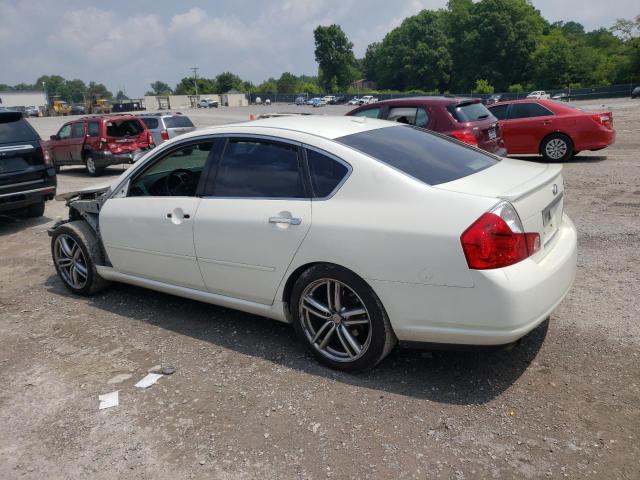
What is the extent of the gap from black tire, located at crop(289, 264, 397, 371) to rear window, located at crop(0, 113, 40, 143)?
21.0ft

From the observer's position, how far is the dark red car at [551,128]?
1125cm

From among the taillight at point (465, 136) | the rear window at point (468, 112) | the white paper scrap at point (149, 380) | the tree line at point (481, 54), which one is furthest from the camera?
the tree line at point (481, 54)

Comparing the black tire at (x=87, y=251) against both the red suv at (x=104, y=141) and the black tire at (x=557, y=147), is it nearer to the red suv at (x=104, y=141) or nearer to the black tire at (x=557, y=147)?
the red suv at (x=104, y=141)

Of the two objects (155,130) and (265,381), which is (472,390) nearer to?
(265,381)

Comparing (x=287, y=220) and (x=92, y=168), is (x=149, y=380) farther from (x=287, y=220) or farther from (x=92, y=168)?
(x=92, y=168)

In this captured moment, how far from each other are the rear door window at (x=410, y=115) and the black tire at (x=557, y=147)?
13.5 feet

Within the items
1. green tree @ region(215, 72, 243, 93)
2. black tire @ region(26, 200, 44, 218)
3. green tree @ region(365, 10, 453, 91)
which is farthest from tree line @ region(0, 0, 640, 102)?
black tire @ region(26, 200, 44, 218)

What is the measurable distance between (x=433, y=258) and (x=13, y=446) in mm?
2597

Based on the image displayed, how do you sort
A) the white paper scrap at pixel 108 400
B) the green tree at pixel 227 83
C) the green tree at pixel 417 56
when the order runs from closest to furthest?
the white paper scrap at pixel 108 400 → the green tree at pixel 417 56 → the green tree at pixel 227 83

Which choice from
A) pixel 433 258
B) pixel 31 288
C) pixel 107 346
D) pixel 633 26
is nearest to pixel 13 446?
pixel 107 346

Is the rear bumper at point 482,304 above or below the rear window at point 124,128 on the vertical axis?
below

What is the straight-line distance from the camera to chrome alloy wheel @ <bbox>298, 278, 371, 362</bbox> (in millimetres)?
3332

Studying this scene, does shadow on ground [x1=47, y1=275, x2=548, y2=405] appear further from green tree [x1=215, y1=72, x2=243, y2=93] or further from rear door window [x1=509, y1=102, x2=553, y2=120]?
green tree [x1=215, y1=72, x2=243, y2=93]

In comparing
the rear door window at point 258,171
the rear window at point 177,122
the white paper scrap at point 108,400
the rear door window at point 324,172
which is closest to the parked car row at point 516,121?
the rear door window at point 258,171
